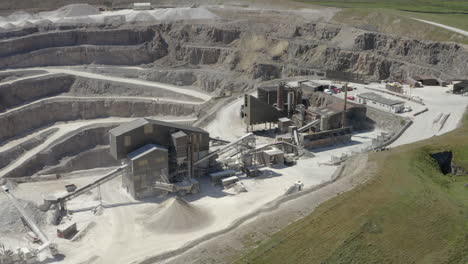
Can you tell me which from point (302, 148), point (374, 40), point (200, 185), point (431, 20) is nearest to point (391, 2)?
point (431, 20)

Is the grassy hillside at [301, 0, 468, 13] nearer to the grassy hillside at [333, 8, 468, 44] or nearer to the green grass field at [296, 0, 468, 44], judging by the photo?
the green grass field at [296, 0, 468, 44]

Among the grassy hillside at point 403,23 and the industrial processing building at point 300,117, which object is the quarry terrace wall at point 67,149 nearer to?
the industrial processing building at point 300,117

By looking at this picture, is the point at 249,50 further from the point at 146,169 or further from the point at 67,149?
the point at 146,169

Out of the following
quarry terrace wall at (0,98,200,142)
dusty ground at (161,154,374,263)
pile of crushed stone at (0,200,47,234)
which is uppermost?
dusty ground at (161,154,374,263)

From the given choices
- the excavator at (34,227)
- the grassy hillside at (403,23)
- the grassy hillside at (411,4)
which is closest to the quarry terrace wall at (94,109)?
the excavator at (34,227)

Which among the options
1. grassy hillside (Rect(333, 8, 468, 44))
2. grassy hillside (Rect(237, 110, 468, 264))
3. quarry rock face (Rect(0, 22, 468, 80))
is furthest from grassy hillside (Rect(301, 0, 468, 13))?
grassy hillside (Rect(237, 110, 468, 264))

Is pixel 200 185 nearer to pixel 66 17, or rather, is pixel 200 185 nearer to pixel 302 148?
pixel 302 148

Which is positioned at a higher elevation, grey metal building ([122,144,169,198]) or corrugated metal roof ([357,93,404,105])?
corrugated metal roof ([357,93,404,105])
